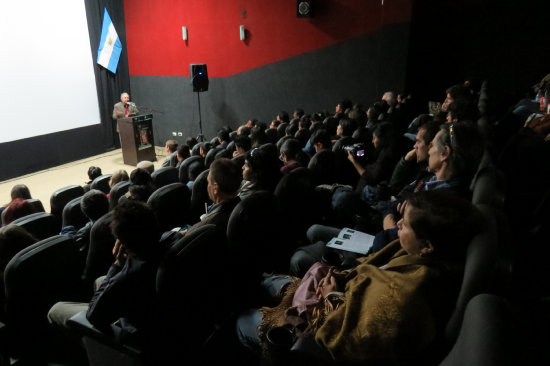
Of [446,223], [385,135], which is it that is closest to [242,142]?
[385,135]

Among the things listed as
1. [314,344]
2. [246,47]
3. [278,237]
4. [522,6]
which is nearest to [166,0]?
[246,47]

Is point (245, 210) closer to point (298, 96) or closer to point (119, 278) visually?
point (119, 278)

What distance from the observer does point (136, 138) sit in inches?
271

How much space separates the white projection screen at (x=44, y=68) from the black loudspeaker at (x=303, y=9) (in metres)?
4.25

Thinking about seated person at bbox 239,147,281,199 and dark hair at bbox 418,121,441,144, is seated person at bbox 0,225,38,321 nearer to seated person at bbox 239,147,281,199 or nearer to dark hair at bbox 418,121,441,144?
seated person at bbox 239,147,281,199

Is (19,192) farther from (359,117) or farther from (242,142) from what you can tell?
(359,117)

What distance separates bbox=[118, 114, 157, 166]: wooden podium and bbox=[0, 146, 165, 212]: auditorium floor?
24cm

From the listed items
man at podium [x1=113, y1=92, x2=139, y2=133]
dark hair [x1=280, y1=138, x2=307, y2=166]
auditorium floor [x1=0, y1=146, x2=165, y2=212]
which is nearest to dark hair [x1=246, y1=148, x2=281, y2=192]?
dark hair [x1=280, y1=138, x2=307, y2=166]

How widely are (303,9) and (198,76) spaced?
7.95ft

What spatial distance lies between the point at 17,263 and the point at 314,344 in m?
1.49

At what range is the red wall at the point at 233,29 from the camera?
6.35m

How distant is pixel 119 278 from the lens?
1529 mm

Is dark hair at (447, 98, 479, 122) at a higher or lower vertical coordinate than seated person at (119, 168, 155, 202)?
higher

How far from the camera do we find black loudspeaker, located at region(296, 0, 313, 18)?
6496 millimetres
